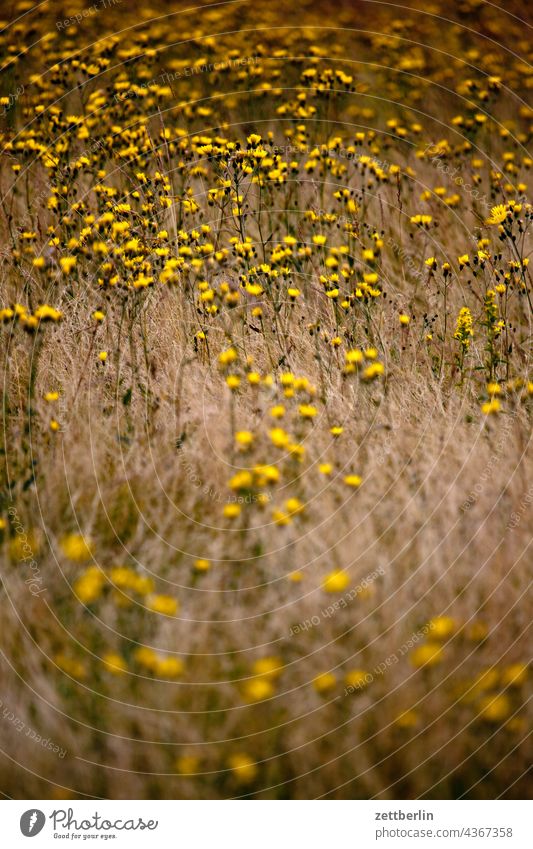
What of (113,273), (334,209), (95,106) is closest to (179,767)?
(113,273)

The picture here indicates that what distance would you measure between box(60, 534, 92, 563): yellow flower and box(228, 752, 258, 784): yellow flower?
37.7 inches

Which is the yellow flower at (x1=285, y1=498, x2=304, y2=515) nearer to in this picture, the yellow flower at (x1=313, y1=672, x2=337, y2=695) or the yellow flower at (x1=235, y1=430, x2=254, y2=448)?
the yellow flower at (x1=235, y1=430, x2=254, y2=448)

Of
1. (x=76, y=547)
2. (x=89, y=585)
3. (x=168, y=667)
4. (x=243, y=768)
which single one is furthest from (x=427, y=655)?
(x=76, y=547)

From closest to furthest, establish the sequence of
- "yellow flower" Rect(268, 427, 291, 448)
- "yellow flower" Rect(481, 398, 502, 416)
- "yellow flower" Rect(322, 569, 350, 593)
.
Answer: "yellow flower" Rect(322, 569, 350, 593), "yellow flower" Rect(268, 427, 291, 448), "yellow flower" Rect(481, 398, 502, 416)

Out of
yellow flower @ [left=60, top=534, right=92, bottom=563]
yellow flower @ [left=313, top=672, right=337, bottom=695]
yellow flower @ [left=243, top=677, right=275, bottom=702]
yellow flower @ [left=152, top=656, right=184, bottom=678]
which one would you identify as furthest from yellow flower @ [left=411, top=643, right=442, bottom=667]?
yellow flower @ [left=60, top=534, right=92, bottom=563]

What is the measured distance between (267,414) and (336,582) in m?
0.97

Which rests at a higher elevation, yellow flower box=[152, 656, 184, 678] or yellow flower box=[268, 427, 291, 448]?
yellow flower box=[268, 427, 291, 448]

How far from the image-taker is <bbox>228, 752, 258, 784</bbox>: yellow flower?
1887 millimetres

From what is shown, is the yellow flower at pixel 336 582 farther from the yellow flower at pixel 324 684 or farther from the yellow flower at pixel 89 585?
the yellow flower at pixel 89 585

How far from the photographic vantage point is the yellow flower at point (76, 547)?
2.39m
